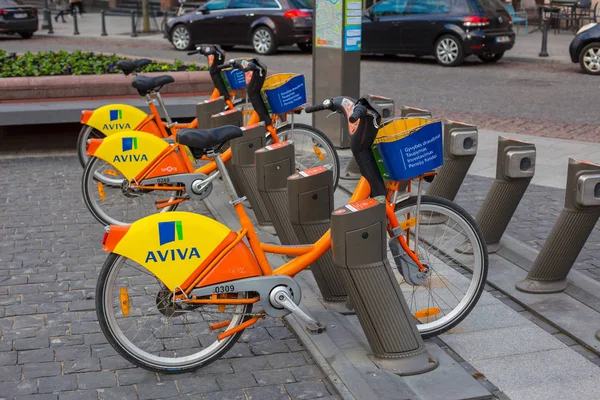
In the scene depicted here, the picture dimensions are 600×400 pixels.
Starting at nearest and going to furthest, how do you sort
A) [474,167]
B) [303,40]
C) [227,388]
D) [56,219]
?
[227,388] → [56,219] → [474,167] → [303,40]

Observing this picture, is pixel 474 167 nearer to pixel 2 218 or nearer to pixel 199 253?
pixel 2 218

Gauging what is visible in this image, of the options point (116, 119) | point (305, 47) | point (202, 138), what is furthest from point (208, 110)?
point (305, 47)

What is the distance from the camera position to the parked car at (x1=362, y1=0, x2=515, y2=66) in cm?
1784

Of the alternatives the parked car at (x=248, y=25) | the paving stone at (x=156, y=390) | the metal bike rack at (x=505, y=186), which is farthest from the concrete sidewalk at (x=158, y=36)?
the paving stone at (x=156, y=390)

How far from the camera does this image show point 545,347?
15.7 feet

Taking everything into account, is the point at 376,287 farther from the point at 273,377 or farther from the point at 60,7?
the point at 60,7

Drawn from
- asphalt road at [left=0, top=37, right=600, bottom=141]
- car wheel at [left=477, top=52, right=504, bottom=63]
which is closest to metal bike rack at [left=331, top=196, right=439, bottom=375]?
asphalt road at [left=0, top=37, right=600, bottom=141]

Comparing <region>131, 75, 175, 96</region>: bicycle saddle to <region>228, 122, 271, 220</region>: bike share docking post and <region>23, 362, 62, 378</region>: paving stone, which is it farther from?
<region>23, 362, 62, 378</region>: paving stone

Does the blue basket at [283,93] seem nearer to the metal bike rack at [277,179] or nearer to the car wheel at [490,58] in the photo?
the metal bike rack at [277,179]

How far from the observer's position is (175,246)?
171 inches

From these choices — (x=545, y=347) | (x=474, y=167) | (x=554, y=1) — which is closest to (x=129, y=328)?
(x=545, y=347)

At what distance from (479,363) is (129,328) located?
5.91 feet

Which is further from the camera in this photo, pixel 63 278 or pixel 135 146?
pixel 135 146

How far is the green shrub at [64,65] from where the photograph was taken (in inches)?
422
